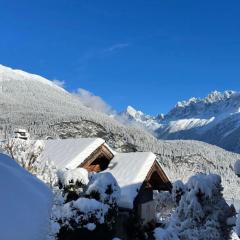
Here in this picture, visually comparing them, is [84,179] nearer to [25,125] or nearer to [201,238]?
[201,238]

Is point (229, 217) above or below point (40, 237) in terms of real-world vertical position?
above

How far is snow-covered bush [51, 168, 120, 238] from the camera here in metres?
12.9

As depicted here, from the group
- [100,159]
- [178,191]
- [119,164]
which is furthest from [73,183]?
[100,159]

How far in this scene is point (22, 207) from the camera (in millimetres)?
3787

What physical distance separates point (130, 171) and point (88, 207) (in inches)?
452

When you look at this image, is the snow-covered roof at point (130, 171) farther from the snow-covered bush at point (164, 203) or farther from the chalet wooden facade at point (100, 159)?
the snow-covered bush at point (164, 203)

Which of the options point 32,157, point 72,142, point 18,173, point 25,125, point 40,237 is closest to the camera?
point 40,237

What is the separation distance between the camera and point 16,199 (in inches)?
152

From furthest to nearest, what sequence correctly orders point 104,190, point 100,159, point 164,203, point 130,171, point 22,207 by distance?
point 164,203 → point 100,159 → point 130,171 → point 104,190 → point 22,207

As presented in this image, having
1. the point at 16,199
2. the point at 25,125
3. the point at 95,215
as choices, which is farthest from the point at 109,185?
the point at 25,125

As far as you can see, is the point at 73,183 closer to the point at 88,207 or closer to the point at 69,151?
the point at 88,207

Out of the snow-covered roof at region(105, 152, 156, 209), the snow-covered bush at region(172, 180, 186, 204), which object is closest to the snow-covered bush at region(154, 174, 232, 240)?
the snow-covered bush at region(172, 180, 186, 204)

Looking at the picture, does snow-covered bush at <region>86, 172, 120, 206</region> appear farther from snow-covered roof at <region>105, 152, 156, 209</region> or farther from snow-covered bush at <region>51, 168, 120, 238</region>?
snow-covered roof at <region>105, 152, 156, 209</region>

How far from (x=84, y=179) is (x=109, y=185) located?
1.82 metres
